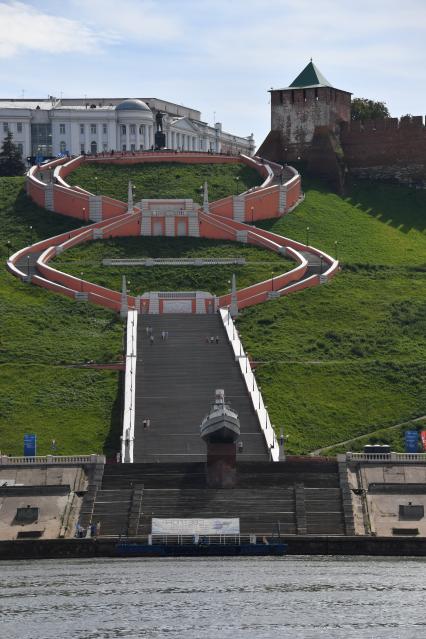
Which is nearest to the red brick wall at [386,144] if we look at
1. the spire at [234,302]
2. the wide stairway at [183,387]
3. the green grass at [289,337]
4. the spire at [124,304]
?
the green grass at [289,337]

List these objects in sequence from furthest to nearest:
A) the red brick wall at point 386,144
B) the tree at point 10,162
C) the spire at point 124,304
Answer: the tree at point 10,162
the red brick wall at point 386,144
the spire at point 124,304

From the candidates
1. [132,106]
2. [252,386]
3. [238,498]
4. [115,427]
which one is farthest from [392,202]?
[238,498]

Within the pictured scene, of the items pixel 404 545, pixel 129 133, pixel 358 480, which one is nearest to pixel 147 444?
pixel 358 480

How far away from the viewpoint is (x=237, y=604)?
56750 millimetres

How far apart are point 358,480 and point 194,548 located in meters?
9.14

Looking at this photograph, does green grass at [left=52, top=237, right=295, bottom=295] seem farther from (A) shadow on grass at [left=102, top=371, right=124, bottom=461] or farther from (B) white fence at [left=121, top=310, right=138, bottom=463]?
(A) shadow on grass at [left=102, top=371, right=124, bottom=461]

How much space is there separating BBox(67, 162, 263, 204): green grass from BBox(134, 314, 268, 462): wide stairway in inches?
989

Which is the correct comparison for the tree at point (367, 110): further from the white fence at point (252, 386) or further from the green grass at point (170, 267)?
the white fence at point (252, 386)

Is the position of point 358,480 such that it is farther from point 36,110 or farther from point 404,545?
point 36,110

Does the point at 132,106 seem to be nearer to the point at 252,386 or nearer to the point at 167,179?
the point at 167,179

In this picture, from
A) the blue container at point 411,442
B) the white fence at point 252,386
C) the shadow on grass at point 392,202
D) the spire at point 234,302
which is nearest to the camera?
the blue container at point 411,442

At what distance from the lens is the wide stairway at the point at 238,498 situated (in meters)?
68.0

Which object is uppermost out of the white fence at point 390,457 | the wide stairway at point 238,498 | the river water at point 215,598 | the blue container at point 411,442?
the blue container at point 411,442

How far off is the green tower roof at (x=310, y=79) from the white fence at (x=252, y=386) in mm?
37530
